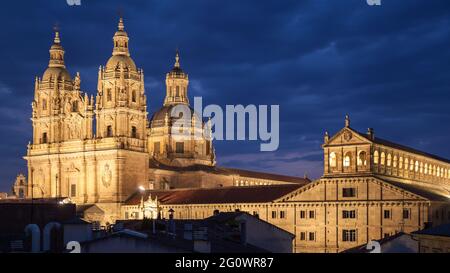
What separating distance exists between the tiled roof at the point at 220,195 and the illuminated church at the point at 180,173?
0.57 ft

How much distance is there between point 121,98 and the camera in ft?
368

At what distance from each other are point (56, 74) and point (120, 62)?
13.5 metres

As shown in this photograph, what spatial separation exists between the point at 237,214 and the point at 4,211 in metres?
23.1

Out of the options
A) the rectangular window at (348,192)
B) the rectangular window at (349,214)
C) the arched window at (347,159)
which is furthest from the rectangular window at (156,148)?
the rectangular window at (349,214)

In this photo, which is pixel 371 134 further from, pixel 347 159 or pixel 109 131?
pixel 109 131

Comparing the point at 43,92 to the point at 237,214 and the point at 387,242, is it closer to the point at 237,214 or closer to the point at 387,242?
the point at 237,214

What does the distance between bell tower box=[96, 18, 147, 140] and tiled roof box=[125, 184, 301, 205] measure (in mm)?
9513

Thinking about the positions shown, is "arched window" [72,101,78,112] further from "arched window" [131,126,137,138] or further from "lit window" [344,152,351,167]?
"lit window" [344,152,351,167]

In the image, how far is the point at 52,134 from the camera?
119375mm

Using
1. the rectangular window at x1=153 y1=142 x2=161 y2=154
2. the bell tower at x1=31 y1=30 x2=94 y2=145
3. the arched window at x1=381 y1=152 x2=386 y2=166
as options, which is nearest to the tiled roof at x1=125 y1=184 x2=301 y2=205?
the arched window at x1=381 y1=152 x2=386 y2=166

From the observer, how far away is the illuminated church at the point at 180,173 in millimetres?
87312

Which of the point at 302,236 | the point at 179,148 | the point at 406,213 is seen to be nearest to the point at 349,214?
the point at 302,236

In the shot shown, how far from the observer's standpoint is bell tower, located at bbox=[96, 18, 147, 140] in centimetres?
11225
